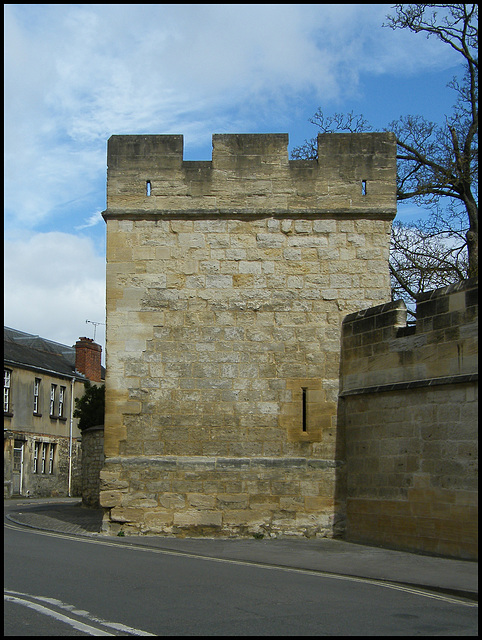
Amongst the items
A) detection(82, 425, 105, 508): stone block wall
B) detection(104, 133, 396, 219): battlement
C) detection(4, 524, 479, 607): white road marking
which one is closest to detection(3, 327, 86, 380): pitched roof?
detection(82, 425, 105, 508): stone block wall

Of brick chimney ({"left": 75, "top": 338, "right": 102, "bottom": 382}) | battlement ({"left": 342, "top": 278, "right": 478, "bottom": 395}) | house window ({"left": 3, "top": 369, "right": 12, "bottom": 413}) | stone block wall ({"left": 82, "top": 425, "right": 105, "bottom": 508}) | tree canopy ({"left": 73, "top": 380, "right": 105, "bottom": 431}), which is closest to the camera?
battlement ({"left": 342, "top": 278, "right": 478, "bottom": 395})

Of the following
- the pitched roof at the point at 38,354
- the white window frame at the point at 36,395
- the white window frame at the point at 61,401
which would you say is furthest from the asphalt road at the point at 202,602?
the white window frame at the point at 61,401

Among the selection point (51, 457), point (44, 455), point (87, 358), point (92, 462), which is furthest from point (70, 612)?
point (87, 358)

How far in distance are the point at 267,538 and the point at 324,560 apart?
2286 mm

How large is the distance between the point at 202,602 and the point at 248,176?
7.97 meters

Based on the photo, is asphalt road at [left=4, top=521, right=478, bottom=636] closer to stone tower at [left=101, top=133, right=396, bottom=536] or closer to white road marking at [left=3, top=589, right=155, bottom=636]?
white road marking at [left=3, top=589, right=155, bottom=636]

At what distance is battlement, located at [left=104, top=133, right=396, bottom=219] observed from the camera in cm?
1293

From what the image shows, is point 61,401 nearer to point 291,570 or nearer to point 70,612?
point 291,570

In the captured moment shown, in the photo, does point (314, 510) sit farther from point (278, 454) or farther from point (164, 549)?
point (164, 549)

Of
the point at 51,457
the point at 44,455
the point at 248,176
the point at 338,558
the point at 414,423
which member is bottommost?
the point at 51,457

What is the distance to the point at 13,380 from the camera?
34844 millimetres

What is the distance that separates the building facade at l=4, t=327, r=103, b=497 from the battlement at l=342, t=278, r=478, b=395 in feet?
78.0

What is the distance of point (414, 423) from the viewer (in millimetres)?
10867

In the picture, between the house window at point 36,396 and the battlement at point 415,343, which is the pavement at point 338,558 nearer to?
the battlement at point 415,343
